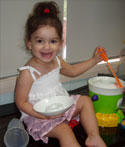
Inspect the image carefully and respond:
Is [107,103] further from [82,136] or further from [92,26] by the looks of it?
[92,26]

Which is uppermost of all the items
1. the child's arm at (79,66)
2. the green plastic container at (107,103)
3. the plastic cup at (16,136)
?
the child's arm at (79,66)

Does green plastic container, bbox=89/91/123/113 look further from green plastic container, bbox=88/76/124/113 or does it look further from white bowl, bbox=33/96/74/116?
white bowl, bbox=33/96/74/116

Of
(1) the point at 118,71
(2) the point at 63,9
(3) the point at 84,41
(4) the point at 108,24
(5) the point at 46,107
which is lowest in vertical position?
(1) the point at 118,71

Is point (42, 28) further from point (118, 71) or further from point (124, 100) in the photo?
point (118, 71)

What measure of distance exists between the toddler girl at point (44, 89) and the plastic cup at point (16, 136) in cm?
4

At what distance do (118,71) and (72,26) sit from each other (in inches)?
25.2

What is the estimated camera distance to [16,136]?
3.08 ft

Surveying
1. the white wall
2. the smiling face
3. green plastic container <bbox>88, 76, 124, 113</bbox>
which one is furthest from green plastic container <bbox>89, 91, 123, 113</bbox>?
the white wall

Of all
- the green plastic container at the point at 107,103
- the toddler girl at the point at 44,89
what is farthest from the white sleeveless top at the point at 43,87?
the green plastic container at the point at 107,103

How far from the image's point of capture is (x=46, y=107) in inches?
35.1

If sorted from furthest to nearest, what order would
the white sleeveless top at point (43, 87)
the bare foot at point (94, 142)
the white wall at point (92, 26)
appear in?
1. the white wall at point (92, 26)
2. the white sleeveless top at point (43, 87)
3. the bare foot at point (94, 142)

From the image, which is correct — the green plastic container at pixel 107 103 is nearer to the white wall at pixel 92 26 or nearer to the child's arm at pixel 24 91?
the child's arm at pixel 24 91

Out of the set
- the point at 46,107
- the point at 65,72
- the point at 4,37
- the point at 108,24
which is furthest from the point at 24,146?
the point at 108,24

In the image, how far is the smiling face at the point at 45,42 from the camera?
0.88m
